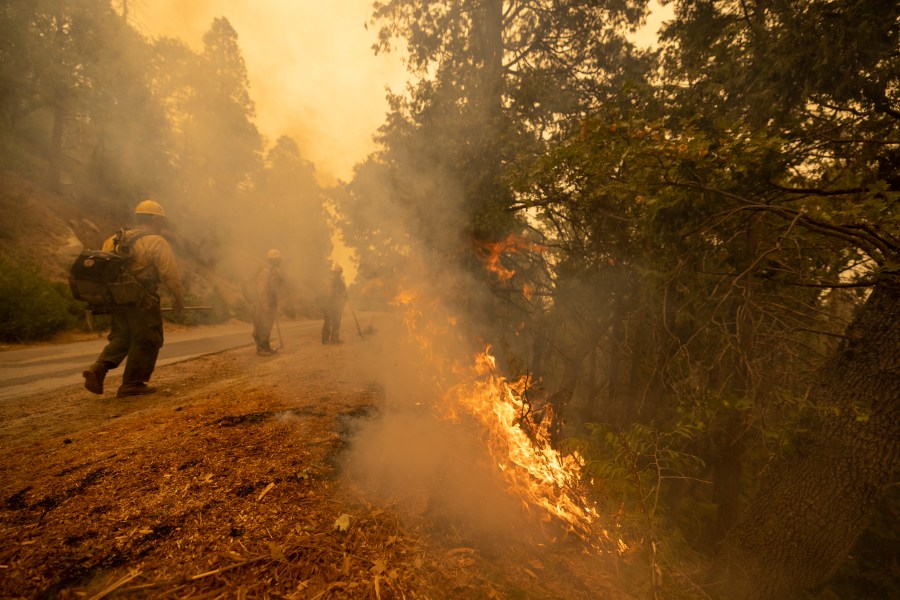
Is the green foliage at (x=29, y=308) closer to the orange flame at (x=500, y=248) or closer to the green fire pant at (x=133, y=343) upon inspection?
the green fire pant at (x=133, y=343)

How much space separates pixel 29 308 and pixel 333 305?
689 centimetres

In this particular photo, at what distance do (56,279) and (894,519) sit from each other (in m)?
21.7

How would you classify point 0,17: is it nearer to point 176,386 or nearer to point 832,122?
point 176,386

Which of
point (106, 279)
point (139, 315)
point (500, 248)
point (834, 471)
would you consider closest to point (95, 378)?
point (139, 315)

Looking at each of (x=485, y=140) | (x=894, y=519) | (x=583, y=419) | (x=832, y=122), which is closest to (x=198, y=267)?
(x=485, y=140)

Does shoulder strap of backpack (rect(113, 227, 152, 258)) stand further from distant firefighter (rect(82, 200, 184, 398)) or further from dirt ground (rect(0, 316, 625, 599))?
dirt ground (rect(0, 316, 625, 599))

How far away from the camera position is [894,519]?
5.54 metres

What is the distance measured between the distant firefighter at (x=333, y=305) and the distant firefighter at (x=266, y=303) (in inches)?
82.3

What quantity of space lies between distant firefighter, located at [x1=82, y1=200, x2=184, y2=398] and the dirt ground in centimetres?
87

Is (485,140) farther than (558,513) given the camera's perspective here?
Yes

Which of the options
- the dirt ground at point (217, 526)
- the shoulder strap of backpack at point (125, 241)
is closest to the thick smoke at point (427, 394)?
the dirt ground at point (217, 526)

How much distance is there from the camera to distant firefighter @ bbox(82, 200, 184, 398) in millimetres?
4328

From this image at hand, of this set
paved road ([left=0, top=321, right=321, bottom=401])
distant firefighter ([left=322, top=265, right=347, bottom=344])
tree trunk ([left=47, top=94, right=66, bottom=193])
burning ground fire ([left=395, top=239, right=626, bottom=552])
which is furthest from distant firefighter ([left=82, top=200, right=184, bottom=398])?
tree trunk ([left=47, top=94, right=66, bottom=193])

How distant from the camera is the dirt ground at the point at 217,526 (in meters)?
1.62
